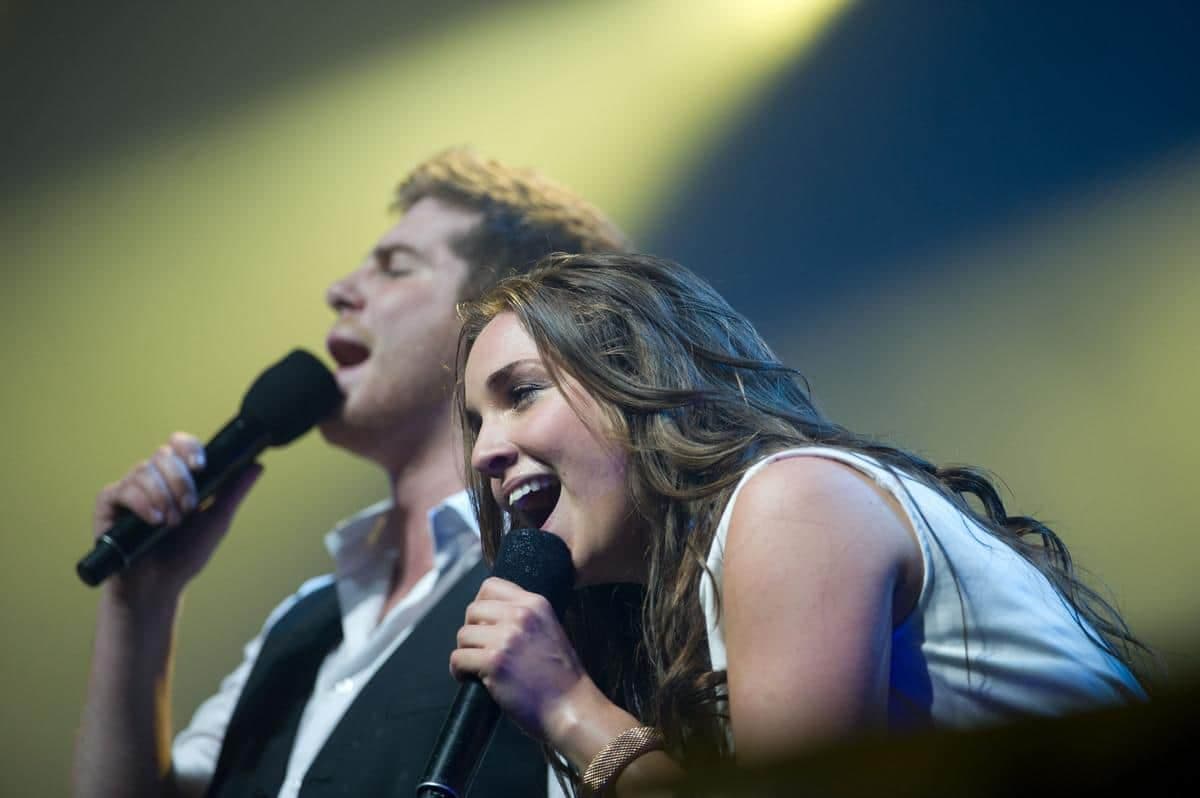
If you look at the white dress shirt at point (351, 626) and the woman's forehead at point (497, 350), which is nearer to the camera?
the woman's forehead at point (497, 350)

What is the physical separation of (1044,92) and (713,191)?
424 millimetres

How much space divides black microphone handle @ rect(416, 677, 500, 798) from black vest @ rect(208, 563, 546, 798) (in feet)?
1.01

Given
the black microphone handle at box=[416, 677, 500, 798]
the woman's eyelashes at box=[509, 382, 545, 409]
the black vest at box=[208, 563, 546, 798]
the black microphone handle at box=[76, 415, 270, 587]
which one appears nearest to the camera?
the black microphone handle at box=[416, 677, 500, 798]

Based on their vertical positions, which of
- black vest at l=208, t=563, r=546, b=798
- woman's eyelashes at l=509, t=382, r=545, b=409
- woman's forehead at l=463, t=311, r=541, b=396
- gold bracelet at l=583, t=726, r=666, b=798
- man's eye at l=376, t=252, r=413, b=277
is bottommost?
black vest at l=208, t=563, r=546, b=798

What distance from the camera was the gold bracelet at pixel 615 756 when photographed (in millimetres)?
895

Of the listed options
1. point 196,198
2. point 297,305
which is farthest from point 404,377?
point 196,198

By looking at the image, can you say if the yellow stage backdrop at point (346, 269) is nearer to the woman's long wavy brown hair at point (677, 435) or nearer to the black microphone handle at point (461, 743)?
the woman's long wavy brown hair at point (677, 435)

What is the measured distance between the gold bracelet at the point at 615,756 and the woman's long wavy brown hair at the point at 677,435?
24 millimetres

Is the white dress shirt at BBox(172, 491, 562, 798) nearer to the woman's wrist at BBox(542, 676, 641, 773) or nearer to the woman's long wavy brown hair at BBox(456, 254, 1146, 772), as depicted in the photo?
the woman's long wavy brown hair at BBox(456, 254, 1146, 772)

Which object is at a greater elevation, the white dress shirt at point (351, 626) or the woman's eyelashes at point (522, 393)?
the woman's eyelashes at point (522, 393)

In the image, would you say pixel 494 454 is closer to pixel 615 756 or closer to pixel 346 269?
pixel 615 756

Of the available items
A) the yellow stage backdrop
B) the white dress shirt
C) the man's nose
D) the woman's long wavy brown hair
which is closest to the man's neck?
the white dress shirt

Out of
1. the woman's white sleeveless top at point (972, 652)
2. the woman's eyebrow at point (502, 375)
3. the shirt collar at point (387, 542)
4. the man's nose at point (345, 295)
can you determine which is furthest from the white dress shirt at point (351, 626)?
the woman's white sleeveless top at point (972, 652)

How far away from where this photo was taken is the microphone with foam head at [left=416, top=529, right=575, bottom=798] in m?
0.90
